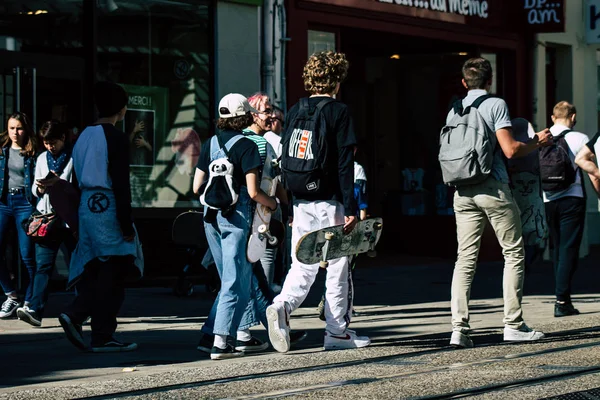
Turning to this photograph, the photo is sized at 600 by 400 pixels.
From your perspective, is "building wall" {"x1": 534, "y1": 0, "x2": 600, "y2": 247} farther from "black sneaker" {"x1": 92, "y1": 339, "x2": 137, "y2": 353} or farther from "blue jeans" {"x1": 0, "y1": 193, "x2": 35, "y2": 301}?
"black sneaker" {"x1": 92, "y1": 339, "x2": 137, "y2": 353}

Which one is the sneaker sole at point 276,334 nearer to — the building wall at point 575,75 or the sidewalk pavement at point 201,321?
the sidewalk pavement at point 201,321

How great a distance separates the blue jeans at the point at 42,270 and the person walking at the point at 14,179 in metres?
0.74

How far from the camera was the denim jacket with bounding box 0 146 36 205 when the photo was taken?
11671 mm

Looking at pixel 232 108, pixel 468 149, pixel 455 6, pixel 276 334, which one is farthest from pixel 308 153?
pixel 455 6

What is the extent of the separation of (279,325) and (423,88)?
518 inches

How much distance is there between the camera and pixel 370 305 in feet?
42.6

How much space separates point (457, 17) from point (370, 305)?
7907mm

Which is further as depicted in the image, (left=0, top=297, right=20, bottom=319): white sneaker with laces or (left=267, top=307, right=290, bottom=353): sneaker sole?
(left=0, top=297, right=20, bottom=319): white sneaker with laces

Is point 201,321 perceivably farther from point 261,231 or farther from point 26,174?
point 261,231

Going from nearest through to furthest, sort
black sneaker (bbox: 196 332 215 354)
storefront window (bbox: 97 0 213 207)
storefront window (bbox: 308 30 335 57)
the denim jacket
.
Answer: black sneaker (bbox: 196 332 215 354)
the denim jacket
storefront window (bbox: 97 0 213 207)
storefront window (bbox: 308 30 335 57)

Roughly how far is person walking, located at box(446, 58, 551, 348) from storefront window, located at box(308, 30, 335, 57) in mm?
8316

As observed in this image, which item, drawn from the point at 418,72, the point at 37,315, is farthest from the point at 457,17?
the point at 37,315

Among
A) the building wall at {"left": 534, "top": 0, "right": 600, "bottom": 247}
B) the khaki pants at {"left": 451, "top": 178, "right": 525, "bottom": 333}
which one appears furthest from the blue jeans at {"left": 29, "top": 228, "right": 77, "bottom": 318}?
the building wall at {"left": 534, "top": 0, "right": 600, "bottom": 247}

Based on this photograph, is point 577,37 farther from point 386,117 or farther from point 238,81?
point 238,81
